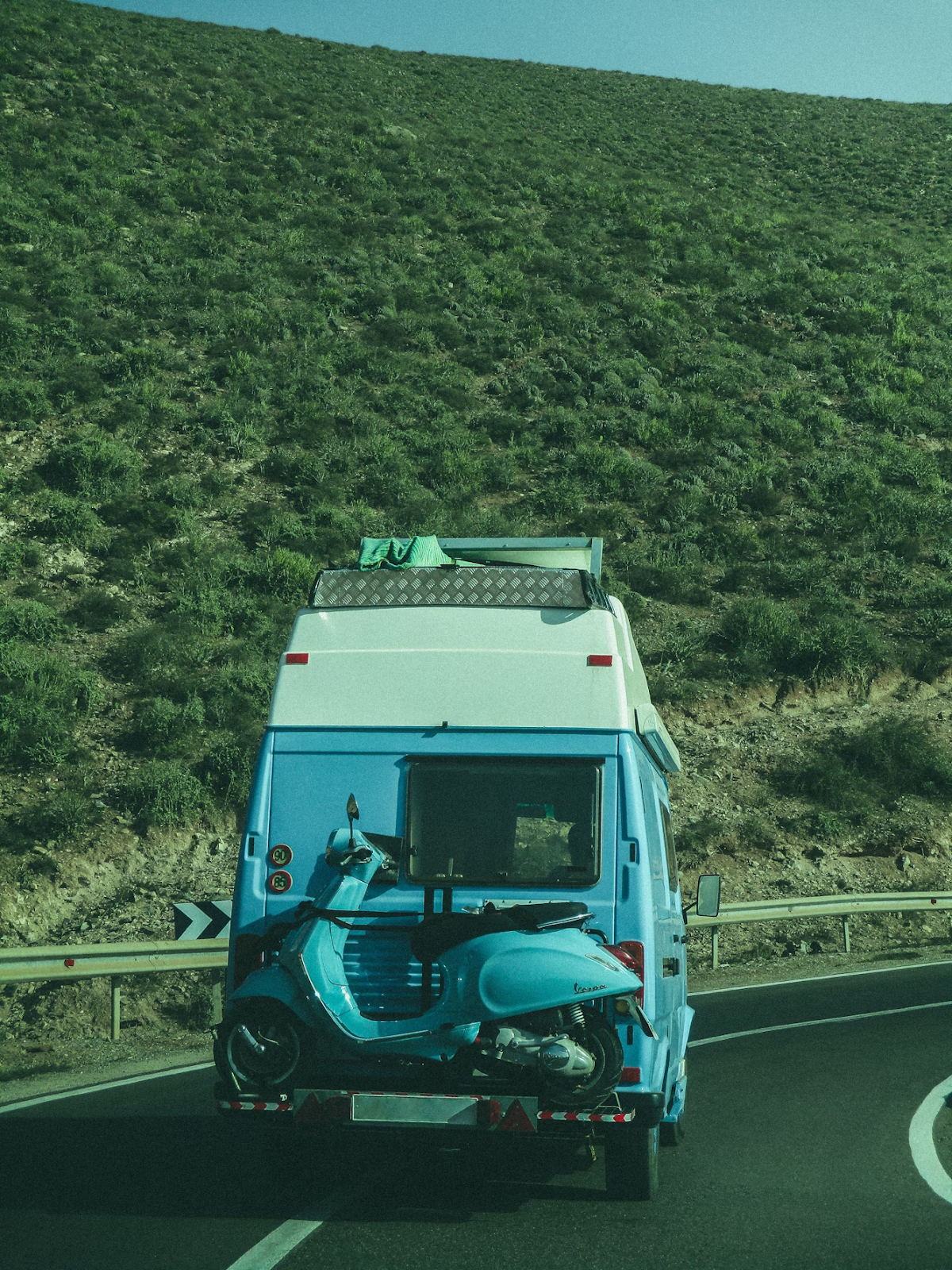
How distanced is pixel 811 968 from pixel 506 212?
3348cm

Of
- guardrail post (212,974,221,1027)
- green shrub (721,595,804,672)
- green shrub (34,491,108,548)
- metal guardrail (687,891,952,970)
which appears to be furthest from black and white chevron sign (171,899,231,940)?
green shrub (721,595,804,672)

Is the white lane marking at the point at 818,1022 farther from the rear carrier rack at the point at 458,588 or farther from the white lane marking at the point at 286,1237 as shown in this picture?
the rear carrier rack at the point at 458,588

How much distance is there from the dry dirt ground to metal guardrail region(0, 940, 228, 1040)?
672 mm

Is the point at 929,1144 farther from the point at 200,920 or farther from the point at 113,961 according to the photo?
the point at 113,961

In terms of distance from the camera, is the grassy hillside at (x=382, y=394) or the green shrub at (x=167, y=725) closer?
the green shrub at (x=167, y=725)

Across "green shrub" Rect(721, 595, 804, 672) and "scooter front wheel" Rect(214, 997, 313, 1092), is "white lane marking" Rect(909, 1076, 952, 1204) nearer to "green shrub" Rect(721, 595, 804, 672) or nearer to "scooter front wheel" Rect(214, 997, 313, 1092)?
"scooter front wheel" Rect(214, 997, 313, 1092)

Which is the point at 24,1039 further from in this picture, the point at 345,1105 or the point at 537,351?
the point at 537,351

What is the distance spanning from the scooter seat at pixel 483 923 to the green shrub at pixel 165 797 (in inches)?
462

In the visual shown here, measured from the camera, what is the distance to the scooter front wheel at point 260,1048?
5.32 metres

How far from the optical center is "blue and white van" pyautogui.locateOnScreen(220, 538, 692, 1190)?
5770mm

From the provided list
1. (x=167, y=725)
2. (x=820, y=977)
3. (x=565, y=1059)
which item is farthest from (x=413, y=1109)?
(x=167, y=725)

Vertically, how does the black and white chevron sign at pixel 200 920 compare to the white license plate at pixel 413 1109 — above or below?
above

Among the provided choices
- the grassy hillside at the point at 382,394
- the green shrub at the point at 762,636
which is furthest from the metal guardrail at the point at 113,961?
the green shrub at the point at 762,636

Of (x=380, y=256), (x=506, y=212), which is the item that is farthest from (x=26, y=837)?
(x=506, y=212)
